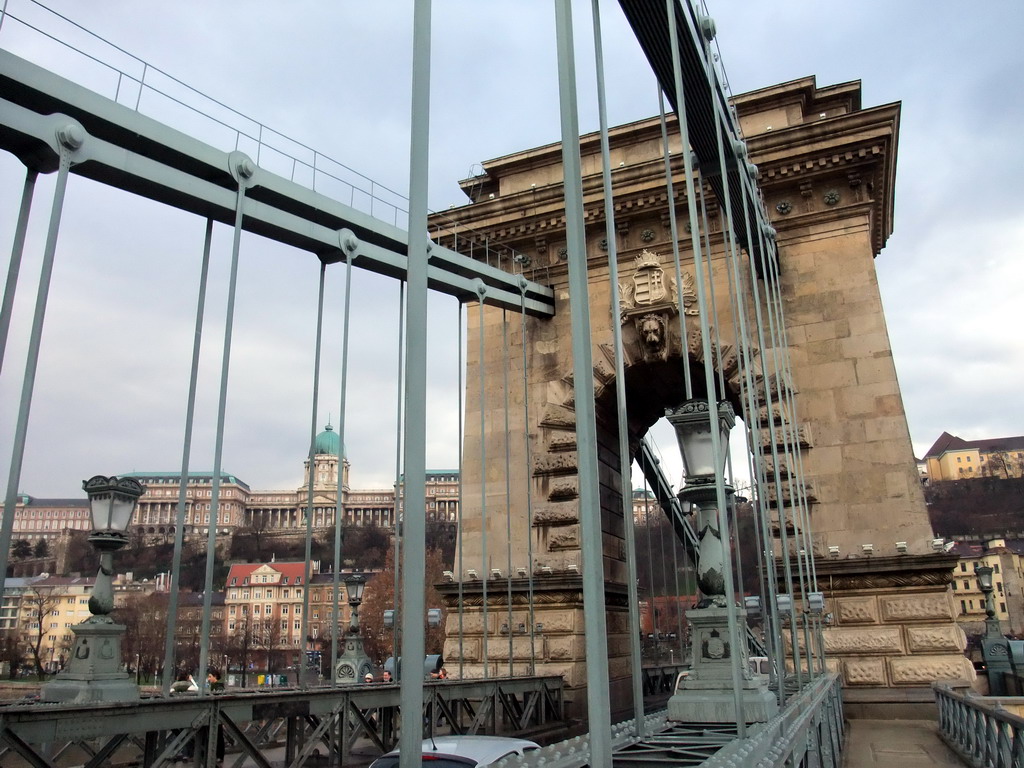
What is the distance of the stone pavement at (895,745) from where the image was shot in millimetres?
8281

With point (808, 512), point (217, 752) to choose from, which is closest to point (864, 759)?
point (808, 512)

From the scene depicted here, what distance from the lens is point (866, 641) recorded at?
1155 cm

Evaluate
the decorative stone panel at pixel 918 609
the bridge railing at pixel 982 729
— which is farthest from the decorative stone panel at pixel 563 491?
the bridge railing at pixel 982 729

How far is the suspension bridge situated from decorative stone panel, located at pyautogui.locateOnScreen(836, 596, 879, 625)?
0.18ft

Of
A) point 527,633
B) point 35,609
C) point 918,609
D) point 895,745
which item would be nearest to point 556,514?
point 527,633

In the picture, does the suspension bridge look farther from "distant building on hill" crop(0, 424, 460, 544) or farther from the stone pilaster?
"distant building on hill" crop(0, 424, 460, 544)

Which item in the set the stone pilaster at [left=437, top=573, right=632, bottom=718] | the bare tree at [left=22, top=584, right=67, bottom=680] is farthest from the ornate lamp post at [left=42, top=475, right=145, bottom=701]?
the bare tree at [left=22, top=584, right=67, bottom=680]

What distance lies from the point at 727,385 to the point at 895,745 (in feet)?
20.3

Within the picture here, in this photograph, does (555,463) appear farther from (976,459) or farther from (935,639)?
(976,459)

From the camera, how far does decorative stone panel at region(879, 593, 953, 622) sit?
11422 mm

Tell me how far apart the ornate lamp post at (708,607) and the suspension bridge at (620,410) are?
2 centimetres

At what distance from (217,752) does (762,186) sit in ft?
37.8

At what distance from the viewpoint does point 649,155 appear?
15805mm

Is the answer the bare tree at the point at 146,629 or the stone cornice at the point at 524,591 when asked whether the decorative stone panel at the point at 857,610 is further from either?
the bare tree at the point at 146,629
